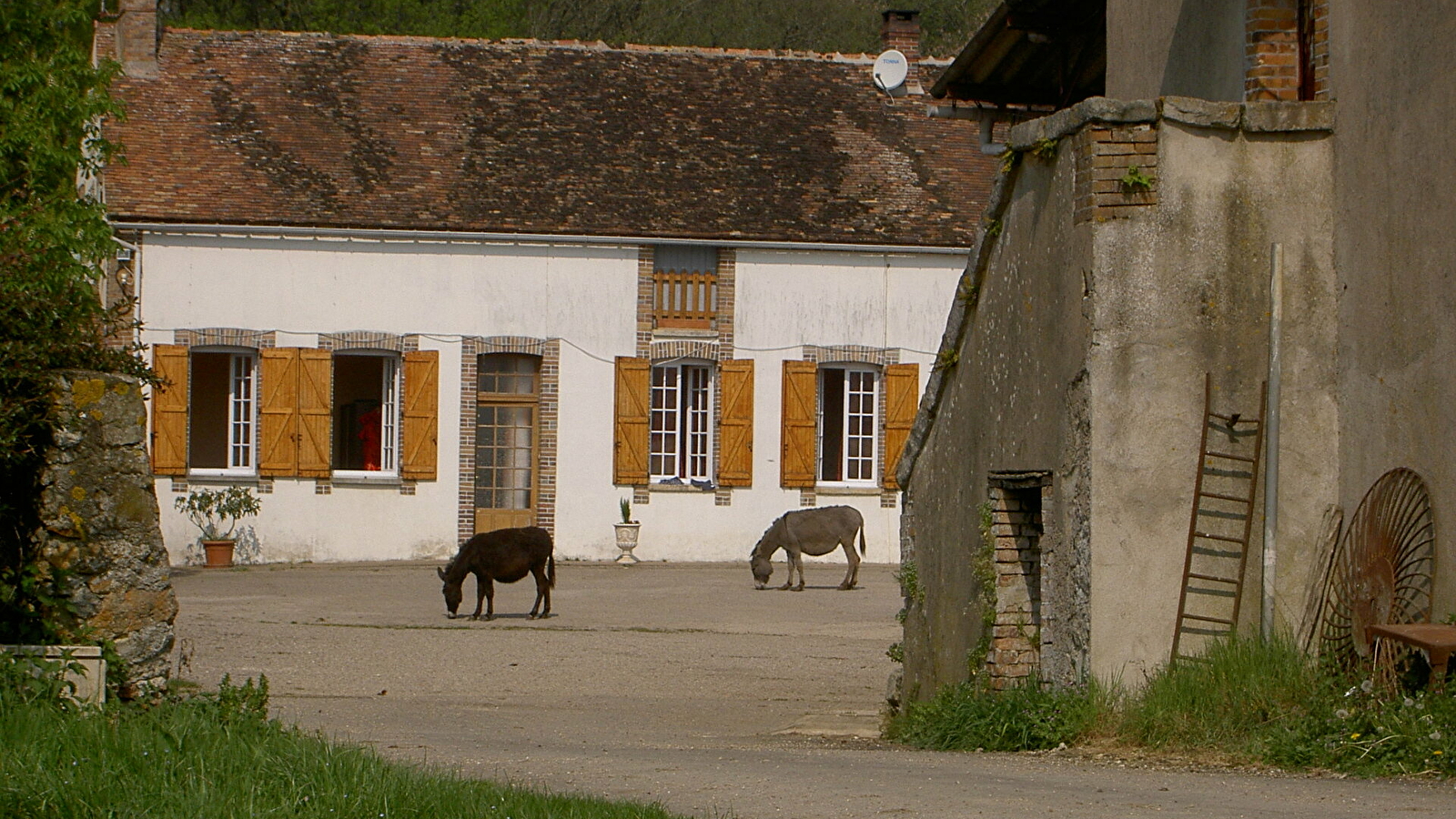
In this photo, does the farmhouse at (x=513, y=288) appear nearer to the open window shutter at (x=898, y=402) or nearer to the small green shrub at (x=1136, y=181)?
the open window shutter at (x=898, y=402)

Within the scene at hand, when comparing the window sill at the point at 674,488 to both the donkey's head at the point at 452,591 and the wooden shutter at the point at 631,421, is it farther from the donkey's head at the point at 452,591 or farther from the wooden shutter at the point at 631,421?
the donkey's head at the point at 452,591

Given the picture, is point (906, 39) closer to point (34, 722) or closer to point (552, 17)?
point (552, 17)

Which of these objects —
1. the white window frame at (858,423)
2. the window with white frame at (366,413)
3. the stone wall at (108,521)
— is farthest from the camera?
the white window frame at (858,423)

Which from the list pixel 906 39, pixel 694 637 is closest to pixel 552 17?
pixel 906 39

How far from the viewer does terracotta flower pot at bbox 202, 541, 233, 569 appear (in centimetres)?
2453

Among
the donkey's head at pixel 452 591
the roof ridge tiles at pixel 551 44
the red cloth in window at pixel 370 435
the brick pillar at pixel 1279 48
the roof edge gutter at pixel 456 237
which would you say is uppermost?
the roof ridge tiles at pixel 551 44

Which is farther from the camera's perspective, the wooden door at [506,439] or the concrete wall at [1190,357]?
the wooden door at [506,439]

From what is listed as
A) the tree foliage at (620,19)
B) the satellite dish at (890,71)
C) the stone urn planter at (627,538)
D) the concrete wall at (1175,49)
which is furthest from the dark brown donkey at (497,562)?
the tree foliage at (620,19)

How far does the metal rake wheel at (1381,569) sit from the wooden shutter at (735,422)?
58.8ft

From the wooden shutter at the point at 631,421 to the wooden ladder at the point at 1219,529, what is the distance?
17.7 m

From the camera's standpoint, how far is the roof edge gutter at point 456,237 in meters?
24.9

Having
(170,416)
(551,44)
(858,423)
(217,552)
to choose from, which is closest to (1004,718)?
(217,552)

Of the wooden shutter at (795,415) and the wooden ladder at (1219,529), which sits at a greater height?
the wooden shutter at (795,415)

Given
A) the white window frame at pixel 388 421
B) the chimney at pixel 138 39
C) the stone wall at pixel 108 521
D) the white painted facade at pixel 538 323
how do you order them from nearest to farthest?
the stone wall at pixel 108 521, the white painted facade at pixel 538 323, the white window frame at pixel 388 421, the chimney at pixel 138 39
